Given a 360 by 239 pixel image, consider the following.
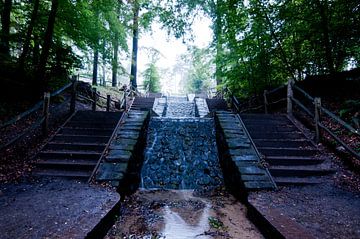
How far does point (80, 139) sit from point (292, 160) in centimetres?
567

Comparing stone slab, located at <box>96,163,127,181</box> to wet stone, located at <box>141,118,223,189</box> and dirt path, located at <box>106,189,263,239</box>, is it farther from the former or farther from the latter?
Answer: wet stone, located at <box>141,118,223,189</box>

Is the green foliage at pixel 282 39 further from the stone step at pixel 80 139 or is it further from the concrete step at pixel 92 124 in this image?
the stone step at pixel 80 139

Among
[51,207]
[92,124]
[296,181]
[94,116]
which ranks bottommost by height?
[51,207]

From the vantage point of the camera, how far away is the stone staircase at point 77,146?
5.64 m

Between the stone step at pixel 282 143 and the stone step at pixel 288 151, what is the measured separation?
0.26m

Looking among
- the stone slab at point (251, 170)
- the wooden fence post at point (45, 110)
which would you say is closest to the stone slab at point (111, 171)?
the wooden fence post at point (45, 110)

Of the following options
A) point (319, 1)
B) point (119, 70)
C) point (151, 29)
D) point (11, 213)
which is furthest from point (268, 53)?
point (151, 29)

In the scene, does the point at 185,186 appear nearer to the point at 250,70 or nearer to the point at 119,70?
the point at 250,70

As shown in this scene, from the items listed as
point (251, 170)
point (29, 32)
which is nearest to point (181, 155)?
point (251, 170)

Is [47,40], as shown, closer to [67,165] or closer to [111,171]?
[67,165]

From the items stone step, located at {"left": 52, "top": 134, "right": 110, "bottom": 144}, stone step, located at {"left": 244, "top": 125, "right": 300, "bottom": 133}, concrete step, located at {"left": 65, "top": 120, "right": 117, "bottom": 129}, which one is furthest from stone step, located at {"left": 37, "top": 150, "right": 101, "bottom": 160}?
stone step, located at {"left": 244, "top": 125, "right": 300, "bottom": 133}

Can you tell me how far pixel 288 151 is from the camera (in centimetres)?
641

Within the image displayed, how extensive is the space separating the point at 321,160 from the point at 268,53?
4917 millimetres

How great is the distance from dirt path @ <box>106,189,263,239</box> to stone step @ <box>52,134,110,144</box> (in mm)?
1941
